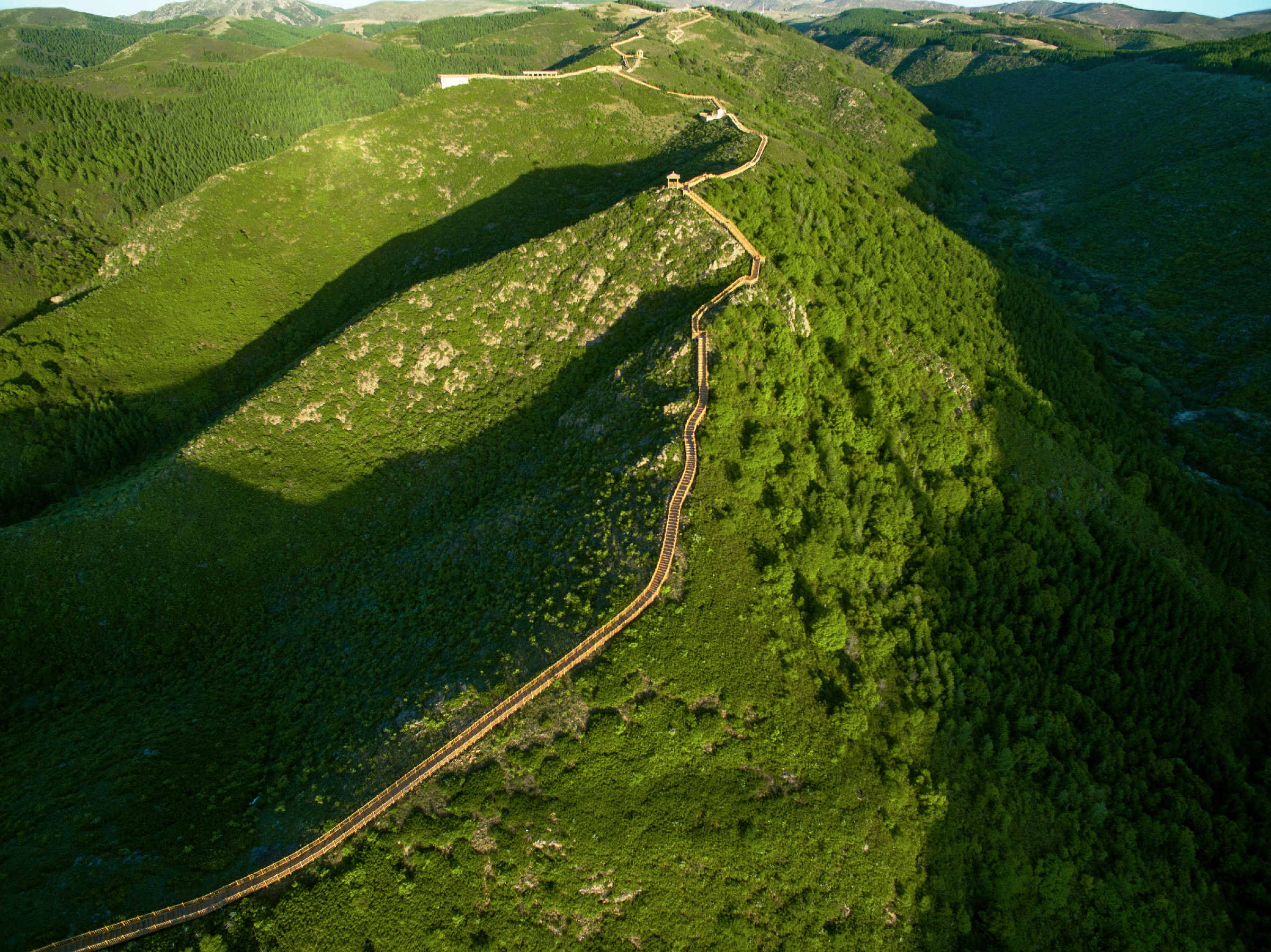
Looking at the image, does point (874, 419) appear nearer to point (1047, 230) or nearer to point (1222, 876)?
point (1222, 876)

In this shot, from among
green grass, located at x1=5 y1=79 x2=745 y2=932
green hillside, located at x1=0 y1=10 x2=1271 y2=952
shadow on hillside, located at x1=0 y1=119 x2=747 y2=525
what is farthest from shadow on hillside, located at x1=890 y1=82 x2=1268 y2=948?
shadow on hillside, located at x1=0 y1=119 x2=747 y2=525

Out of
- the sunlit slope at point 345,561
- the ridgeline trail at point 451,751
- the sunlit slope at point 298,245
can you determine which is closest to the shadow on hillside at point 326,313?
the sunlit slope at point 298,245

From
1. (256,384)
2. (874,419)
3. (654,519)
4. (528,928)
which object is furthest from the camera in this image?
(256,384)

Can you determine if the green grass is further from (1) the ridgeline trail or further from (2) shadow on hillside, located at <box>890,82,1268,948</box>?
(2) shadow on hillside, located at <box>890,82,1268,948</box>

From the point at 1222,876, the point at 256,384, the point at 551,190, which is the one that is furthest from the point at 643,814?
the point at 551,190

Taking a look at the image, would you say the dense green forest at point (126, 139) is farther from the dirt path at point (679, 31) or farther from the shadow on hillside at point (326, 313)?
the dirt path at point (679, 31)

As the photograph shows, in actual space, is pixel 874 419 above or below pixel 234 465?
above
